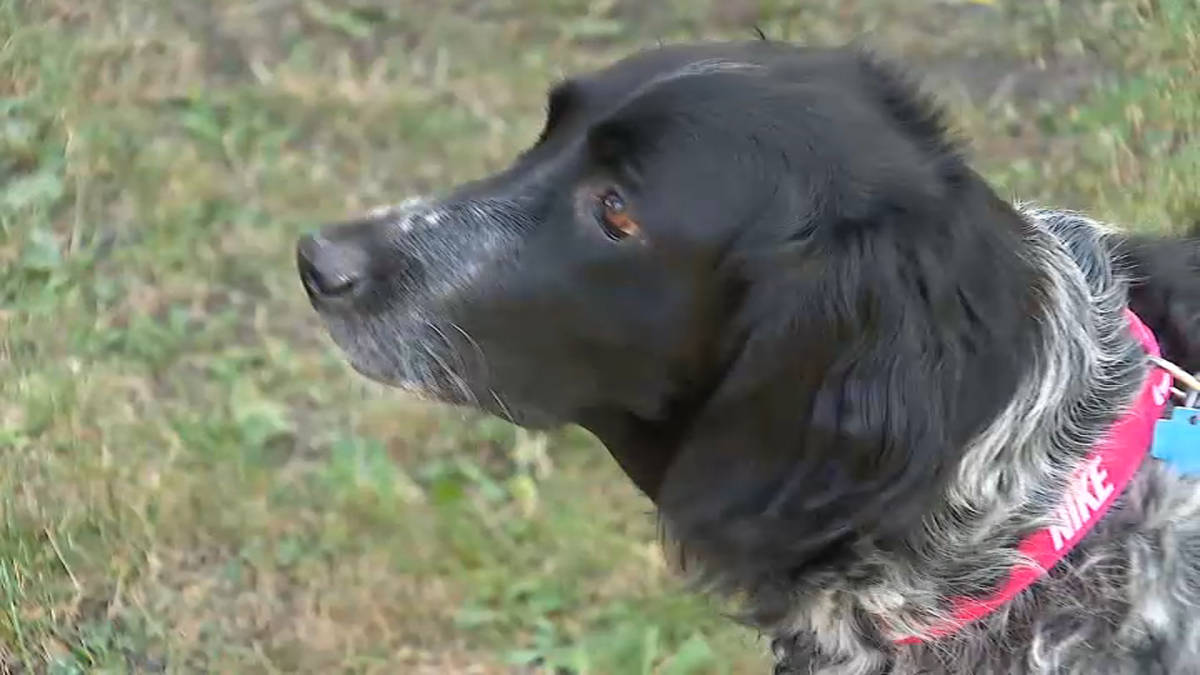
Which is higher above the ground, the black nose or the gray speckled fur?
the gray speckled fur

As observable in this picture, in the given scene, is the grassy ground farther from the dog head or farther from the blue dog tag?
the blue dog tag

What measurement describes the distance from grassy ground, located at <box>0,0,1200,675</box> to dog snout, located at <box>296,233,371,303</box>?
118cm

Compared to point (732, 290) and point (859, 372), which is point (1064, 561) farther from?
point (732, 290)

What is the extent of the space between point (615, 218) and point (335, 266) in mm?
477

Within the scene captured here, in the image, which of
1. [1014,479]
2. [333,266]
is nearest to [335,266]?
[333,266]

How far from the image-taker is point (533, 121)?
454 centimetres

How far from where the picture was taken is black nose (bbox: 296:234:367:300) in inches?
88.0

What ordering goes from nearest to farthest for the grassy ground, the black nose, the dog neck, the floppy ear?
the floppy ear → the dog neck → the black nose → the grassy ground

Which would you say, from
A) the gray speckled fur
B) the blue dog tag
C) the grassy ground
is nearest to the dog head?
the gray speckled fur

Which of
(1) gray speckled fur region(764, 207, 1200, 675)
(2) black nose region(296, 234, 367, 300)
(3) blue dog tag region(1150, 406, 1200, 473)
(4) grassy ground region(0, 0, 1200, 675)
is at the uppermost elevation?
(3) blue dog tag region(1150, 406, 1200, 473)

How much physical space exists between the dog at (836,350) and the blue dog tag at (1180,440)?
0.08ft

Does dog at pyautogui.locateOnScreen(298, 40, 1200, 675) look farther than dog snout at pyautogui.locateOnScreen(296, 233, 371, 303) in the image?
No

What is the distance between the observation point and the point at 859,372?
1.90 m

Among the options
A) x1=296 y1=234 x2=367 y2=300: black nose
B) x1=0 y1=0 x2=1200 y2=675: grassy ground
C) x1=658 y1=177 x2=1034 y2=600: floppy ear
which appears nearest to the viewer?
x1=658 y1=177 x2=1034 y2=600: floppy ear
